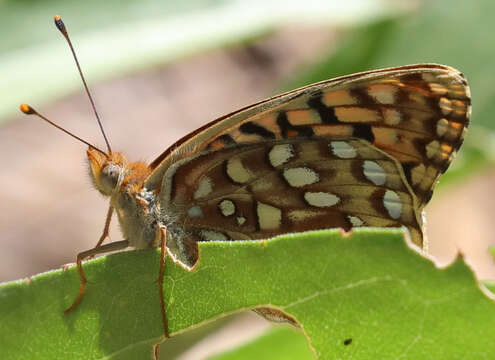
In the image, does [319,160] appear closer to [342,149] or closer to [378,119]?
[342,149]

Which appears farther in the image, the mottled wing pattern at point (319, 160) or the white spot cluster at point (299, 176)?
the white spot cluster at point (299, 176)

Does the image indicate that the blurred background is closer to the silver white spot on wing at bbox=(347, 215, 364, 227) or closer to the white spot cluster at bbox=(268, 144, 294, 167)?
the silver white spot on wing at bbox=(347, 215, 364, 227)

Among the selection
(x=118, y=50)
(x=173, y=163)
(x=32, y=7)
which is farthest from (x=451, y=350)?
(x=32, y=7)

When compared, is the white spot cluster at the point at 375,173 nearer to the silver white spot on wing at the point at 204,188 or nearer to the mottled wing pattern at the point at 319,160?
the mottled wing pattern at the point at 319,160

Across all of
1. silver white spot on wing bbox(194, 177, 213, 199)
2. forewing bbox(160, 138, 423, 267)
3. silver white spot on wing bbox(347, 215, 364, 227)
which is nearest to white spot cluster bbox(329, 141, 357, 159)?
forewing bbox(160, 138, 423, 267)

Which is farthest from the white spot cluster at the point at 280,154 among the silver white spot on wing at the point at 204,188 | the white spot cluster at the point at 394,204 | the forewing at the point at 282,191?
the white spot cluster at the point at 394,204

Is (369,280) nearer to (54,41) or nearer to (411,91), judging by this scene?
(411,91)

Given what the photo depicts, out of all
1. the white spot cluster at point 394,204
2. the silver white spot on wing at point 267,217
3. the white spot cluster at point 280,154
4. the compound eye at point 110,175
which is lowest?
the white spot cluster at point 394,204
